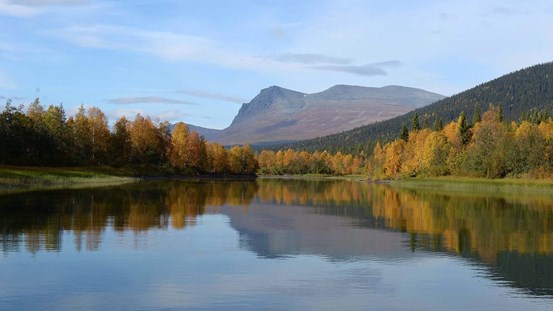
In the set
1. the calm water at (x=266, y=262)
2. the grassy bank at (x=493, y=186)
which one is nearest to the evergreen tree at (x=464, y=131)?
the grassy bank at (x=493, y=186)

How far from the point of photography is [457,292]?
22109mm

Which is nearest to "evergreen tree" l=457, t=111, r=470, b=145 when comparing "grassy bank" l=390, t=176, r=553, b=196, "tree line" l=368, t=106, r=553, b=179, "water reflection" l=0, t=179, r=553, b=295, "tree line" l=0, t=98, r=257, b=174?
"tree line" l=368, t=106, r=553, b=179

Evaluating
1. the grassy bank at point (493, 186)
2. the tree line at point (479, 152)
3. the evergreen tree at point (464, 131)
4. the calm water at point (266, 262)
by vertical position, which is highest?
the evergreen tree at point (464, 131)

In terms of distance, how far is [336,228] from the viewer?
41656mm

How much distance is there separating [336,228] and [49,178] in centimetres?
6993

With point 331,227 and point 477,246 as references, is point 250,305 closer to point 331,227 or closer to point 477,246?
point 477,246

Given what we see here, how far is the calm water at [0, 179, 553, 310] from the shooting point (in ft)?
66.9

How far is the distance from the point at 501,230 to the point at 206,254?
2176 centimetres

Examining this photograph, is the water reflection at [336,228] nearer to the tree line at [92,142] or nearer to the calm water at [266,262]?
the calm water at [266,262]

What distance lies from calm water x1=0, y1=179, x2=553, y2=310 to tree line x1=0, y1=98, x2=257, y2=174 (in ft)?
232

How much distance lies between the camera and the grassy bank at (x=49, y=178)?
84037 millimetres

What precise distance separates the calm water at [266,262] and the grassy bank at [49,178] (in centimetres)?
3771

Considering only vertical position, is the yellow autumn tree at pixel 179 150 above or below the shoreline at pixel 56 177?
above

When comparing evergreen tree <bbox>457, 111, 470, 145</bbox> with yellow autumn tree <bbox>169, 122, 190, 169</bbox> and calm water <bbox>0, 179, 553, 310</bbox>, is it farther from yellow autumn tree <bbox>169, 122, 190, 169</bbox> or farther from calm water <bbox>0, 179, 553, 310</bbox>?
calm water <bbox>0, 179, 553, 310</bbox>
